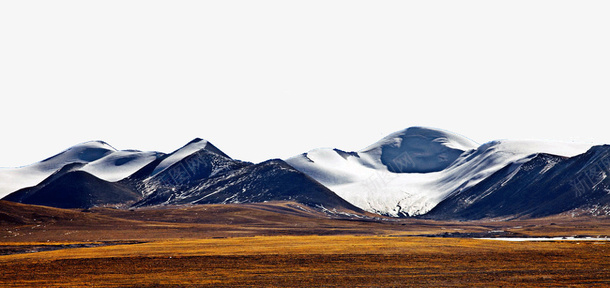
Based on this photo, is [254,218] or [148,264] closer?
[148,264]

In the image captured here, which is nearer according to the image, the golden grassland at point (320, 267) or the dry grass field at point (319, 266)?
the dry grass field at point (319, 266)

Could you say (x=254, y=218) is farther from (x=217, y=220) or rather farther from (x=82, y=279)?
(x=82, y=279)

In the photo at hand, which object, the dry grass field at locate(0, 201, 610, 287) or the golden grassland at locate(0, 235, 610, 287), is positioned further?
the golden grassland at locate(0, 235, 610, 287)

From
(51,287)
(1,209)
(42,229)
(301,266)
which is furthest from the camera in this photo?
(1,209)

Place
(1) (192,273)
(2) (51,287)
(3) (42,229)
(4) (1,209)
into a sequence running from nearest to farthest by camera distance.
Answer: (2) (51,287), (1) (192,273), (3) (42,229), (4) (1,209)

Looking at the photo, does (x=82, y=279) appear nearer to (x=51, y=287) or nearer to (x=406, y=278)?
(x=51, y=287)

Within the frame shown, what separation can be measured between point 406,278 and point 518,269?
11.4m

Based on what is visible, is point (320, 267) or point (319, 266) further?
point (319, 266)

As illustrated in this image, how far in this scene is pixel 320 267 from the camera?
60.3m

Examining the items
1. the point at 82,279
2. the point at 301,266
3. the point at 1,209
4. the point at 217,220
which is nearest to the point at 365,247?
the point at 301,266

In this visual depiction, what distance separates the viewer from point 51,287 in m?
49.0

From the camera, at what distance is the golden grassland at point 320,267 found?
51.2 m

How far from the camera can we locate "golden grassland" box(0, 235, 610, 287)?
2015 inches

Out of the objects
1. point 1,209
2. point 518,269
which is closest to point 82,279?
point 518,269
